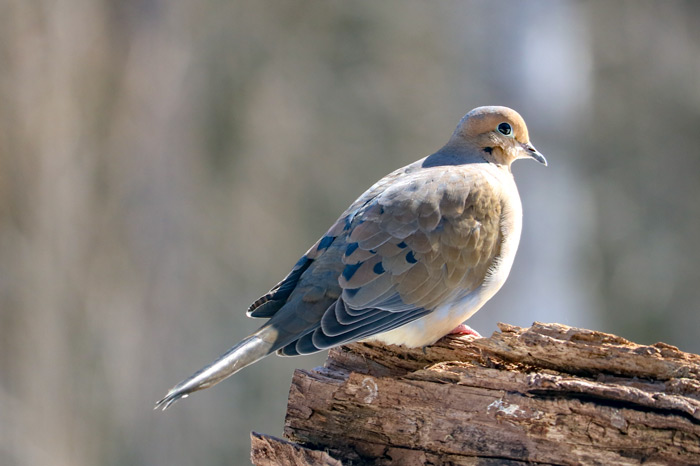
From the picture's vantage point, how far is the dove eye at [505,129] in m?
3.32

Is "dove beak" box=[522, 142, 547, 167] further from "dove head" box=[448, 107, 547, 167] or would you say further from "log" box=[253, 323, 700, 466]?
"log" box=[253, 323, 700, 466]

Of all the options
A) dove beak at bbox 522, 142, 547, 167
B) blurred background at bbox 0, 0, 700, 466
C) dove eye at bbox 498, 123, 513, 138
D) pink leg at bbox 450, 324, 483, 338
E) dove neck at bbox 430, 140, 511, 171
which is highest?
blurred background at bbox 0, 0, 700, 466

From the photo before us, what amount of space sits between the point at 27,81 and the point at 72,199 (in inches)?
36.6

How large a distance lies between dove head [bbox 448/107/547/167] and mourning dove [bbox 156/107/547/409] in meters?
0.36

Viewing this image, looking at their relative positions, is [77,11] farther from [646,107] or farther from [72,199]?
[646,107]

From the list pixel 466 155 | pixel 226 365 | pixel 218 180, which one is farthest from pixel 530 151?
pixel 218 180

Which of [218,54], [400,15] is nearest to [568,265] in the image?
[400,15]

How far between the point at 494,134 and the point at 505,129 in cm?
6

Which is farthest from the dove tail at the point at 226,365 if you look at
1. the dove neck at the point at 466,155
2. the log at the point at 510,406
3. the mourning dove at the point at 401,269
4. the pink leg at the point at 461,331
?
the dove neck at the point at 466,155

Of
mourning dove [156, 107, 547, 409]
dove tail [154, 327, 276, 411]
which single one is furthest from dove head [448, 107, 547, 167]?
dove tail [154, 327, 276, 411]

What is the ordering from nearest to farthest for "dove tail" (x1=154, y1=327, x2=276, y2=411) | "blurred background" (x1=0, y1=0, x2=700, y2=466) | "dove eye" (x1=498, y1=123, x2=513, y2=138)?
"dove tail" (x1=154, y1=327, x2=276, y2=411) → "dove eye" (x1=498, y1=123, x2=513, y2=138) → "blurred background" (x1=0, y1=0, x2=700, y2=466)

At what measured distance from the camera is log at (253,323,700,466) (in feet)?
6.80

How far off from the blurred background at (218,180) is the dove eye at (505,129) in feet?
10.0

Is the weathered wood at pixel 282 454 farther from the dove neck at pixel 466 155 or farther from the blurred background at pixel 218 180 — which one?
the blurred background at pixel 218 180
